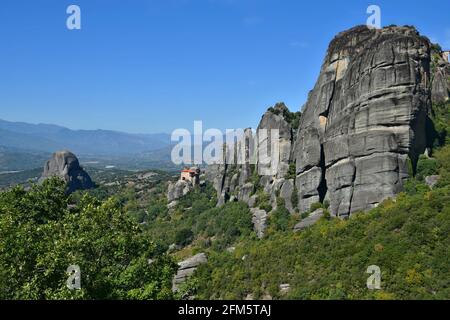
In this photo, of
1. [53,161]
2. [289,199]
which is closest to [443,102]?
[289,199]

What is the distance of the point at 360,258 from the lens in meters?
31.4

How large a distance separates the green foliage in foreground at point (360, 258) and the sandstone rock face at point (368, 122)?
Result: 9.34 ft

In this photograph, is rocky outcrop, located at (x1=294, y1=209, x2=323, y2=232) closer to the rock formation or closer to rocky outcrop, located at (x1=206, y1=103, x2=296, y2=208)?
the rock formation

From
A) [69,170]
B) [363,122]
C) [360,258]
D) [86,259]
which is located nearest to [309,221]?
[363,122]

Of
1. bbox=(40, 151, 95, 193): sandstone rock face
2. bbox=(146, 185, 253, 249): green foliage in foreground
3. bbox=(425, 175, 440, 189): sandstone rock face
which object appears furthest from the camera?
bbox=(40, 151, 95, 193): sandstone rock face

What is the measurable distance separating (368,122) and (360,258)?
56.7 ft

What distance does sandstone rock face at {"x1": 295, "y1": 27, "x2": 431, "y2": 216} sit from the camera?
42094mm

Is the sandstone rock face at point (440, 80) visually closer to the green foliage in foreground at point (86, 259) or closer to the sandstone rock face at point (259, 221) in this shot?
the sandstone rock face at point (259, 221)

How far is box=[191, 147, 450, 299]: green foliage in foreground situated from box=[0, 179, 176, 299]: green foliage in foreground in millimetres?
3203

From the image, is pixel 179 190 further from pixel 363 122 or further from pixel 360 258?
pixel 360 258

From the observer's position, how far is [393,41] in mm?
43375

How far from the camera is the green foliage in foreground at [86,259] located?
1731 centimetres

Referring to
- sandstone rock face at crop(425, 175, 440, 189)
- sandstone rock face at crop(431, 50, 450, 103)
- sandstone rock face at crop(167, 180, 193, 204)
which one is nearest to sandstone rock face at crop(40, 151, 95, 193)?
sandstone rock face at crop(167, 180, 193, 204)
